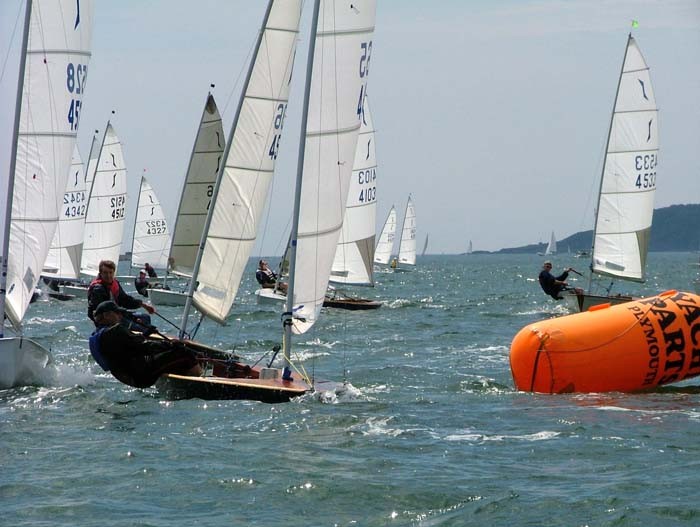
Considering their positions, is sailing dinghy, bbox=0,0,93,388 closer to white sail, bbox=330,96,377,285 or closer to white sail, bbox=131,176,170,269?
white sail, bbox=330,96,377,285

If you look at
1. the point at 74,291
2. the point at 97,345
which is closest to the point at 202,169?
the point at 74,291

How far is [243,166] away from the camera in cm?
1883

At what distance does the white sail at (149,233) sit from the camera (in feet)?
169

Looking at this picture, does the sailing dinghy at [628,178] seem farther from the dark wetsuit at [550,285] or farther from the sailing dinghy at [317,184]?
the sailing dinghy at [317,184]

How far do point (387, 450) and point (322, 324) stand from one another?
18.7 meters

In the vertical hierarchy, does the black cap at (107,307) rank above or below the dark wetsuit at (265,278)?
above

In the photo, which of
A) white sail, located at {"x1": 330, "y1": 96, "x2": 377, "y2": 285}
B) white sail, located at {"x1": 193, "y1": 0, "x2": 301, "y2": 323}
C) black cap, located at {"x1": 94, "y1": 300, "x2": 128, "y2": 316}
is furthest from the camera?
white sail, located at {"x1": 330, "y1": 96, "x2": 377, "y2": 285}

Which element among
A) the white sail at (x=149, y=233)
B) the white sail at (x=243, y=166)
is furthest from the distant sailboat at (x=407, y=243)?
the white sail at (x=243, y=166)

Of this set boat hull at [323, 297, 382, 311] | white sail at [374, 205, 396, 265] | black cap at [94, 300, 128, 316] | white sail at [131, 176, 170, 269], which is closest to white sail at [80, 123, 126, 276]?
white sail at [131, 176, 170, 269]

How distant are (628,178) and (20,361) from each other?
72.4 feet

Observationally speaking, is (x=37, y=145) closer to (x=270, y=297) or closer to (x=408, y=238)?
(x=270, y=297)

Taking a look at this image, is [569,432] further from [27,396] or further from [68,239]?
[68,239]

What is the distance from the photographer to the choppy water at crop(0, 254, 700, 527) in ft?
33.2

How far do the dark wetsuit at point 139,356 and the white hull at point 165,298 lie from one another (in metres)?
21.3
